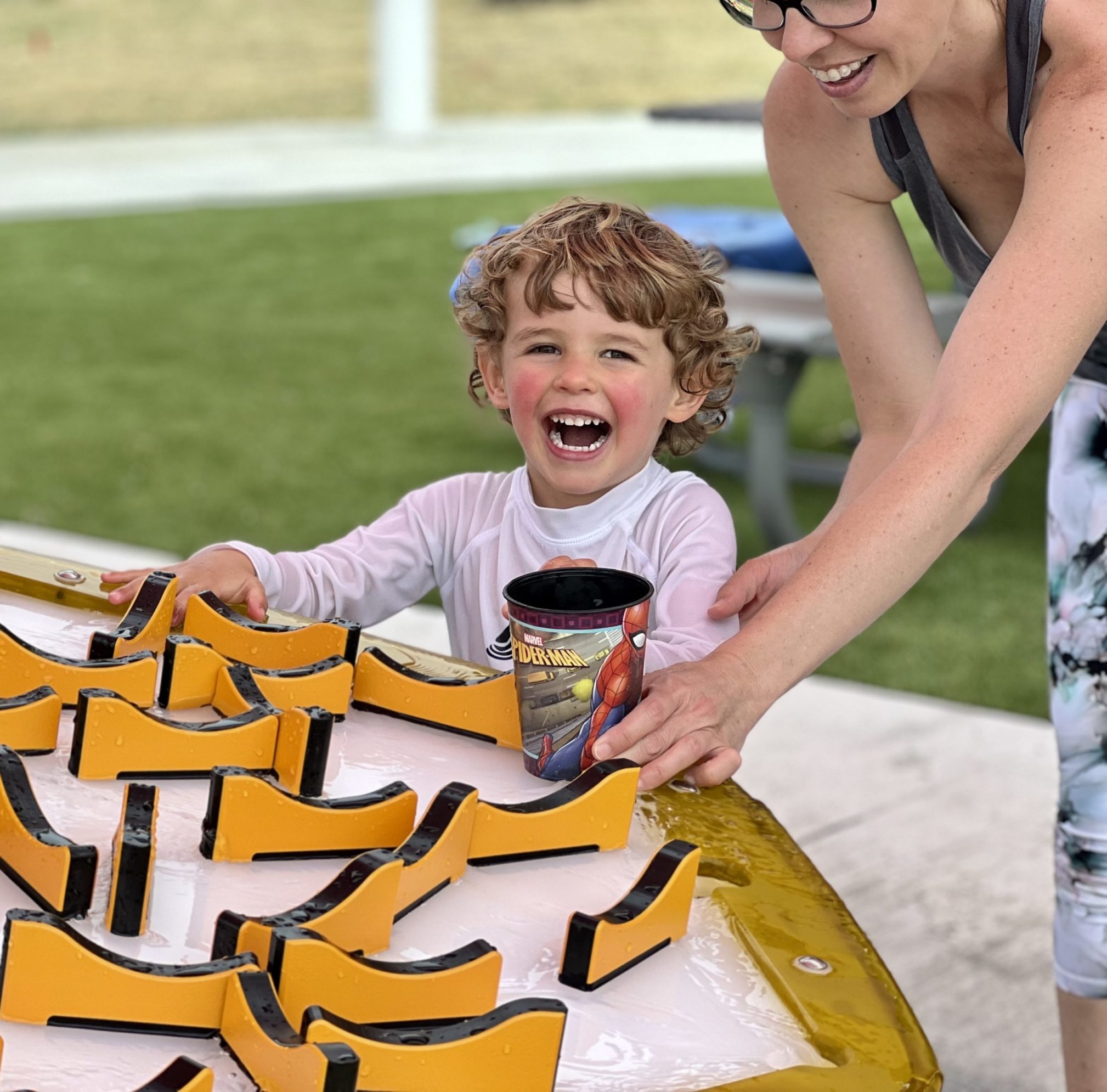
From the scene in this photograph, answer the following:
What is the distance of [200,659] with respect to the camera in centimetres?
135

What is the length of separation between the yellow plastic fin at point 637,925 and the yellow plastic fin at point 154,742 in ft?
1.03

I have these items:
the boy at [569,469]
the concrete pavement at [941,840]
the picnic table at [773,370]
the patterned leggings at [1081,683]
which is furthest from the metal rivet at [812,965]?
the picnic table at [773,370]

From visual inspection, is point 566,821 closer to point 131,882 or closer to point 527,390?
point 131,882

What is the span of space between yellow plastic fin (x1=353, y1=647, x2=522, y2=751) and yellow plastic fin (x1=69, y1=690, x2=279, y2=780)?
0.59 ft

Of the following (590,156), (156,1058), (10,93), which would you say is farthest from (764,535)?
(10,93)

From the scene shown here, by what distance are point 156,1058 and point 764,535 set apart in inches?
157

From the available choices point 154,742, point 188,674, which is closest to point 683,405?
point 188,674

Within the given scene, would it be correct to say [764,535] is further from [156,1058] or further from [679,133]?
[679,133]

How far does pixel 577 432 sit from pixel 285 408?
4.95 metres

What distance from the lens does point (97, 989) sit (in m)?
0.89

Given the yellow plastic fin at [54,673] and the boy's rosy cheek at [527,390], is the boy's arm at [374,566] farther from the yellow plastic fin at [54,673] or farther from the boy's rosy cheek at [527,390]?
the yellow plastic fin at [54,673]

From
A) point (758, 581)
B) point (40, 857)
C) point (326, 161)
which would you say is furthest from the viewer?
point (326, 161)

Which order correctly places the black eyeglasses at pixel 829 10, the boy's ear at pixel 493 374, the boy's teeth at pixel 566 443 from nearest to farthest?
the black eyeglasses at pixel 829 10
the boy's teeth at pixel 566 443
the boy's ear at pixel 493 374

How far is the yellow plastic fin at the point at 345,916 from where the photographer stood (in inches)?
36.9
